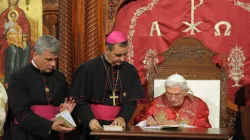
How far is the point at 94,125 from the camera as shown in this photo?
4.39 m

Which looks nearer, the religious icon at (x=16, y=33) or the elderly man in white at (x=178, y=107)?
the elderly man in white at (x=178, y=107)

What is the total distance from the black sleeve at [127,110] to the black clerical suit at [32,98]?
598mm

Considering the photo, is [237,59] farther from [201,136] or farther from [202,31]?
[201,136]

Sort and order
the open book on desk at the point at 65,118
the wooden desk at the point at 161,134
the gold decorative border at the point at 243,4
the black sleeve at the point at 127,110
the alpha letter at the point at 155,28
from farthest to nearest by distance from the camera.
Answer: the alpha letter at the point at 155,28
the gold decorative border at the point at 243,4
the black sleeve at the point at 127,110
the open book on desk at the point at 65,118
the wooden desk at the point at 161,134

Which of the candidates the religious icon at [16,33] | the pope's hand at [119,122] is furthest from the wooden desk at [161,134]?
the religious icon at [16,33]

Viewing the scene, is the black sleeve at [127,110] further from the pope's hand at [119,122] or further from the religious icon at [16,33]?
the religious icon at [16,33]

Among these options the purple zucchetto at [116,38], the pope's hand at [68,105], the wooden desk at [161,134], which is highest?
the purple zucchetto at [116,38]

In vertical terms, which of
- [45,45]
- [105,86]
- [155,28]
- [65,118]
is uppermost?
[155,28]

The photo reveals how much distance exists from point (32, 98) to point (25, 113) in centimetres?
19

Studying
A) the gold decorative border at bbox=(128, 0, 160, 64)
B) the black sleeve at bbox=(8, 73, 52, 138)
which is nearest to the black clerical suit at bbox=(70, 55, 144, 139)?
the black sleeve at bbox=(8, 73, 52, 138)

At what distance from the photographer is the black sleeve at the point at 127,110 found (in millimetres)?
4605

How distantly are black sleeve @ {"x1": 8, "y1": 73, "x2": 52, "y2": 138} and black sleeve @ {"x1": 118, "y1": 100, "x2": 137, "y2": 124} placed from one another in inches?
30.9

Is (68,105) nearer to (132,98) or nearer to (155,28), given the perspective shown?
(132,98)

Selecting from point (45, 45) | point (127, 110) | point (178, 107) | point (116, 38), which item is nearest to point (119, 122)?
point (127, 110)
